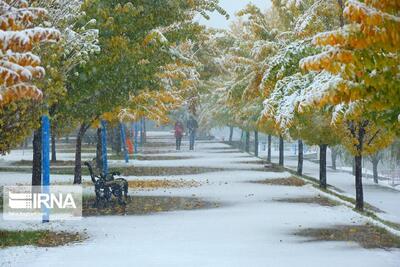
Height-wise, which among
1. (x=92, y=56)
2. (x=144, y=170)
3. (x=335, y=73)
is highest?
(x=92, y=56)

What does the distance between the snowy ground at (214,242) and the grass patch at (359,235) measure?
1.11ft

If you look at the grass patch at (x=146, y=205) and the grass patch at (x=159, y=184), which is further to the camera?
the grass patch at (x=159, y=184)

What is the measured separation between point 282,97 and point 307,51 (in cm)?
137

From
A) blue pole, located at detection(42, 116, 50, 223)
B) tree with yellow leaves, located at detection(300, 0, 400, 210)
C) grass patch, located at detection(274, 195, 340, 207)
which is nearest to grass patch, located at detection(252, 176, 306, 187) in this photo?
grass patch, located at detection(274, 195, 340, 207)

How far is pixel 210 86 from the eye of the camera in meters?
49.5

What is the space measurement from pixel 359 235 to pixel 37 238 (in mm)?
5545

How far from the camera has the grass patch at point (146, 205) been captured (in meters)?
15.5

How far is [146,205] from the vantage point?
16.9 metres

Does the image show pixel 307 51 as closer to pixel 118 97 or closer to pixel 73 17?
pixel 73 17

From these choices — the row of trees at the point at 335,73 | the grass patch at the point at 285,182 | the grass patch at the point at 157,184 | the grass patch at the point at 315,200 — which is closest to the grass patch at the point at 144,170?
the grass patch at the point at 157,184

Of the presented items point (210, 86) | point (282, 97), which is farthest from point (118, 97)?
point (210, 86)

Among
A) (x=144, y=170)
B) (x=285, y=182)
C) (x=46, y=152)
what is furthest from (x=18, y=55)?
(x=144, y=170)

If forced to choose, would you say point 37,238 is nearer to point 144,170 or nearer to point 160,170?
point 144,170

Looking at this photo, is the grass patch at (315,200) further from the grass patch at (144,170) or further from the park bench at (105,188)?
the grass patch at (144,170)
